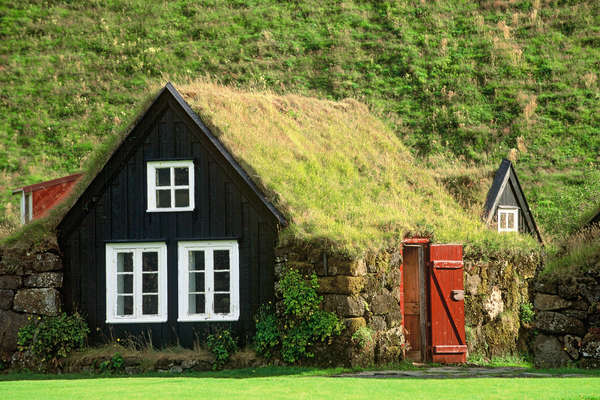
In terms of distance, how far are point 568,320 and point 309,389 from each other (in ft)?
24.4

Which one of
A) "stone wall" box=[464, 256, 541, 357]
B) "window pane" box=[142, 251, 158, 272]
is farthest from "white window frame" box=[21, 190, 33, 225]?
"stone wall" box=[464, 256, 541, 357]

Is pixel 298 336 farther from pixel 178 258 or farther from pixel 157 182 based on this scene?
pixel 157 182

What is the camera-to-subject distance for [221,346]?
19.7 m

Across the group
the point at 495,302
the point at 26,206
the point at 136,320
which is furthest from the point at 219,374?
the point at 26,206

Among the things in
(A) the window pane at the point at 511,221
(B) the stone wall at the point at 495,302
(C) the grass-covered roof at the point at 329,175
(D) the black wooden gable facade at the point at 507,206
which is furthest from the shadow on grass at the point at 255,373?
(A) the window pane at the point at 511,221

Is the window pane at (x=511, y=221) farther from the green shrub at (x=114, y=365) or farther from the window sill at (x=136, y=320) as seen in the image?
the green shrub at (x=114, y=365)

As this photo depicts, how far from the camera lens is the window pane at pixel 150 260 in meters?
20.9

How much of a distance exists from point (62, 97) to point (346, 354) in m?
30.2

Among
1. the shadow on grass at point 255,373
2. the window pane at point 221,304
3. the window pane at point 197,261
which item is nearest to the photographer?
the shadow on grass at point 255,373

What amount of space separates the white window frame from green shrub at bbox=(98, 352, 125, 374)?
6.38 metres

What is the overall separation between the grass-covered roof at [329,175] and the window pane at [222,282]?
187cm

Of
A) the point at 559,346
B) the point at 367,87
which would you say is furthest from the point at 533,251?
the point at 367,87

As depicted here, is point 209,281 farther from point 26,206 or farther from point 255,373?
point 26,206

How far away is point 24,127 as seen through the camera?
42.4m
